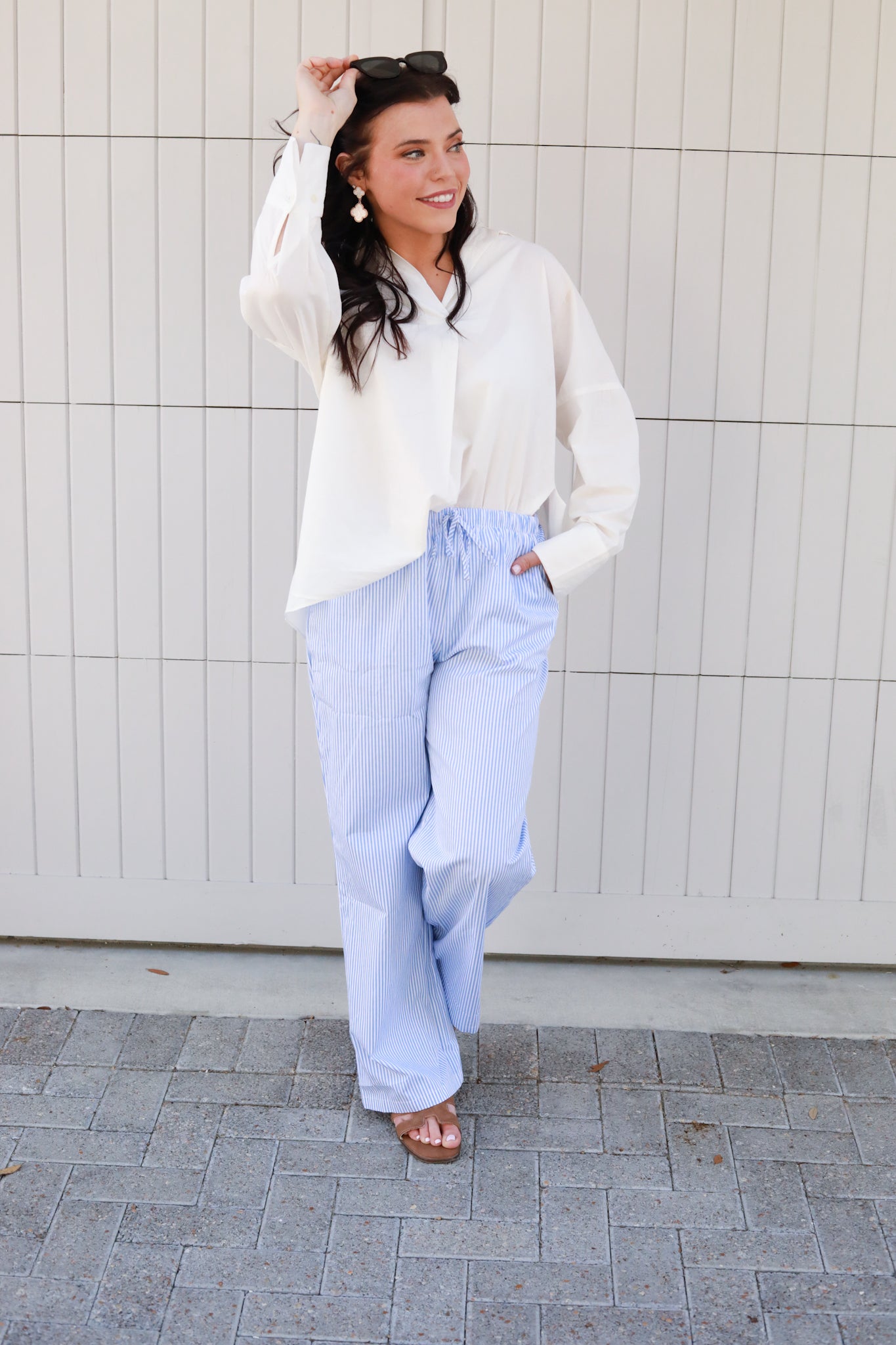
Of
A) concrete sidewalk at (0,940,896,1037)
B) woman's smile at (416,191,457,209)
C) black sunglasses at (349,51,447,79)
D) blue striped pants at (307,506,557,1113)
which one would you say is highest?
black sunglasses at (349,51,447,79)

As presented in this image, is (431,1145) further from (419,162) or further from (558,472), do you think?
(419,162)

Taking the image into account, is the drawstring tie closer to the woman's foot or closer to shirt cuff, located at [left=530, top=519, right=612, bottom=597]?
shirt cuff, located at [left=530, top=519, right=612, bottom=597]

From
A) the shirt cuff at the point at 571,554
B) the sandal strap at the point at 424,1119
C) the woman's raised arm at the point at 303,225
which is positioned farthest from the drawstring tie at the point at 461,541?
the sandal strap at the point at 424,1119

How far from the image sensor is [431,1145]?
237 centimetres

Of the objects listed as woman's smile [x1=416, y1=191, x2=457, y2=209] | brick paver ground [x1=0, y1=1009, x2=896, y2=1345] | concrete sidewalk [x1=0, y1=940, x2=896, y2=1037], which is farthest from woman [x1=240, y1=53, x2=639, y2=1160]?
concrete sidewalk [x1=0, y1=940, x2=896, y2=1037]

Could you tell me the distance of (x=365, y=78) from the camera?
214 centimetres

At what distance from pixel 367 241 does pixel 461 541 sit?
571 mm

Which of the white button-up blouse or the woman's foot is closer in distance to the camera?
the white button-up blouse

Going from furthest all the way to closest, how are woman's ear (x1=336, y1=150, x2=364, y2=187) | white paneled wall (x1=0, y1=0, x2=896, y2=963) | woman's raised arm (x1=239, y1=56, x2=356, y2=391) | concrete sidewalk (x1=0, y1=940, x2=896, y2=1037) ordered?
concrete sidewalk (x1=0, y1=940, x2=896, y2=1037) < white paneled wall (x1=0, y1=0, x2=896, y2=963) < woman's ear (x1=336, y1=150, x2=364, y2=187) < woman's raised arm (x1=239, y1=56, x2=356, y2=391)

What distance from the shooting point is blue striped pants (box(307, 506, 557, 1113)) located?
89.7 inches

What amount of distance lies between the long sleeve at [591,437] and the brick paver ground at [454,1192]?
1.10 meters

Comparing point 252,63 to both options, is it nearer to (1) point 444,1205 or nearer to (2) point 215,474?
(2) point 215,474

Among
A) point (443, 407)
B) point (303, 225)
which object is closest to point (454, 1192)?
point (443, 407)

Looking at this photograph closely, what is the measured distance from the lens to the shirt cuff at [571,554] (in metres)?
2.31
